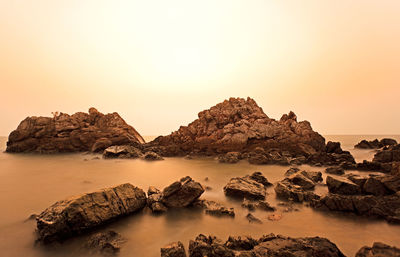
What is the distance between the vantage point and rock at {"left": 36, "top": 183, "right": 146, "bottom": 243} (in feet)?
14.3

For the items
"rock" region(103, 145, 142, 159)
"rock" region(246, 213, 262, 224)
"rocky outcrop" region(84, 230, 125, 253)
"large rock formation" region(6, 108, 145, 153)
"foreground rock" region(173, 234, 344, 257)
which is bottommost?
"rocky outcrop" region(84, 230, 125, 253)

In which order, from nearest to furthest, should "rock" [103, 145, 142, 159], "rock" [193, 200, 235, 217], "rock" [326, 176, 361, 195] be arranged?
"rock" [193, 200, 235, 217] < "rock" [326, 176, 361, 195] < "rock" [103, 145, 142, 159]

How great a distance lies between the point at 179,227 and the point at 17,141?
35904 millimetres

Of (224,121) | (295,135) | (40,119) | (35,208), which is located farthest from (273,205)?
(40,119)

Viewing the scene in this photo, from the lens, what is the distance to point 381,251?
9.77 feet

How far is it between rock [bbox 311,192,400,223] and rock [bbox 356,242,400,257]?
11.1ft

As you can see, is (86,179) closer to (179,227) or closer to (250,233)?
(179,227)

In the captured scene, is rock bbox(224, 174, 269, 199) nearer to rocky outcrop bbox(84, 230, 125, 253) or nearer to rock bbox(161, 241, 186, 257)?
rock bbox(161, 241, 186, 257)

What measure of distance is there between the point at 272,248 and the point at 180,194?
3.96 m

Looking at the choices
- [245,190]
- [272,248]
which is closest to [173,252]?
[272,248]

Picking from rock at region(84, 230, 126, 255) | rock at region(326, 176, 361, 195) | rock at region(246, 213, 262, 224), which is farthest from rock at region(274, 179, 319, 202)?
rock at region(84, 230, 126, 255)

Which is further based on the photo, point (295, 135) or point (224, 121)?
point (224, 121)

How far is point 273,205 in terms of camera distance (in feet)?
22.4

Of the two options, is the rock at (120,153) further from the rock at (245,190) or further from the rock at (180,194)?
the rock at (180,194)
